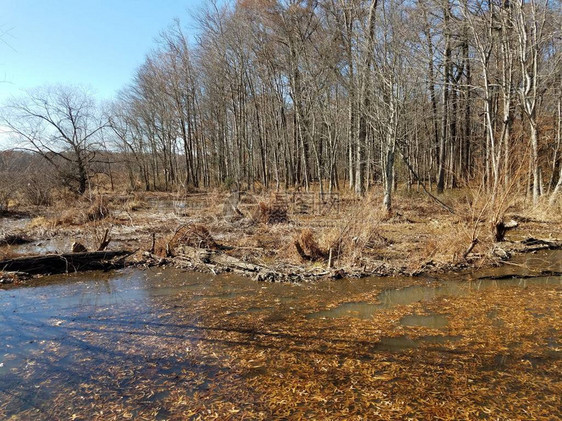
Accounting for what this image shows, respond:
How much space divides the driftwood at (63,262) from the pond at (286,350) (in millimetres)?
1337

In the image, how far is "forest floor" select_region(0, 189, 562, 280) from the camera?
925 cm

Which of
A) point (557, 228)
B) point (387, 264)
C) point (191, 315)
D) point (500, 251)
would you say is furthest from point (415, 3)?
point (191, 315)

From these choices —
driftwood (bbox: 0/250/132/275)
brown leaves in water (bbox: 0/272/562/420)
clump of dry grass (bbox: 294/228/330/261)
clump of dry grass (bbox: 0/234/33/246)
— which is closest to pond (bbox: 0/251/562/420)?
brown leaves in water (bbox: 0/272/562/420)

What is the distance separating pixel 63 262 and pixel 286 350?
7858mm

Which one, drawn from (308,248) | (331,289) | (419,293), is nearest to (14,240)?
(308,248)

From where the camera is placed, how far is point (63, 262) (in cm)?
1004

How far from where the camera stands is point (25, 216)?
1984 cm

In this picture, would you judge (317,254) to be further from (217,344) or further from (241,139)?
(241,139)

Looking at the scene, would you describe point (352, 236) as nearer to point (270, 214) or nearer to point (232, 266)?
point (232, 266)

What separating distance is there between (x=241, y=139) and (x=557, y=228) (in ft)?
85.6

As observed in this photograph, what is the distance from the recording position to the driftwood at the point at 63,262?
956 cm

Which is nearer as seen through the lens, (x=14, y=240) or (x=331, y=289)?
(x=331, y=289)

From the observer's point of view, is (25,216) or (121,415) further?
(25,216)

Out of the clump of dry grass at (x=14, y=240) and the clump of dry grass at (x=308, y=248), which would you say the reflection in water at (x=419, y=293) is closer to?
the clump of dry grass at (x=308, y=248)
